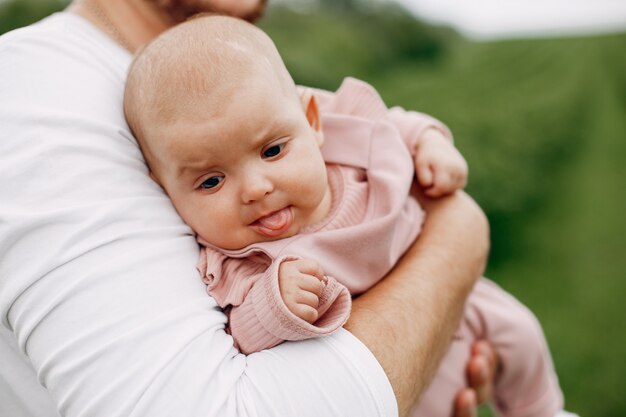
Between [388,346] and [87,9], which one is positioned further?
[87,9]

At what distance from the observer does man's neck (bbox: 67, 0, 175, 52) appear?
4.94ft

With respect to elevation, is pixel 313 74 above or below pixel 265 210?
below

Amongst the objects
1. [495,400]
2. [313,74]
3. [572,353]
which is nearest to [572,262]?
[572,353]

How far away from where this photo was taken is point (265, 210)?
1.29 meters

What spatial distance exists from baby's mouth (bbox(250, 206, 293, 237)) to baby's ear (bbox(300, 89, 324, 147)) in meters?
0.24

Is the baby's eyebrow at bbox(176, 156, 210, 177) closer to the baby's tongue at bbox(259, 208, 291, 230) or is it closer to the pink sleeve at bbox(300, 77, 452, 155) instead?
the baby's tongue at bbox(259, 208, 291, 230)

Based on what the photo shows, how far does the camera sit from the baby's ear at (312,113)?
Result: 4.90 ft

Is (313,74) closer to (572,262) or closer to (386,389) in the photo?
(572,262)

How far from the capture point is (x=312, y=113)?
1521 millimetres

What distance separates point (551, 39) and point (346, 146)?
19.0 feet

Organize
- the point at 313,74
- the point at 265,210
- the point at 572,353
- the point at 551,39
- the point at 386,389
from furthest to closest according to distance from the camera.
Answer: the point at 551,39 → the point at 313,74 → the point at 572,353 → the point at 265,210 → the point at 386,389

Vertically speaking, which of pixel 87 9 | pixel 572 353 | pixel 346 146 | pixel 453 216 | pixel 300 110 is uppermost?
pixel 87 9

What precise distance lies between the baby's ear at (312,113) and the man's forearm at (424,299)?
0.37 meters

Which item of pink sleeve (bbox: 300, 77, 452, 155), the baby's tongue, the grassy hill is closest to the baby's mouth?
the baby's tongue
